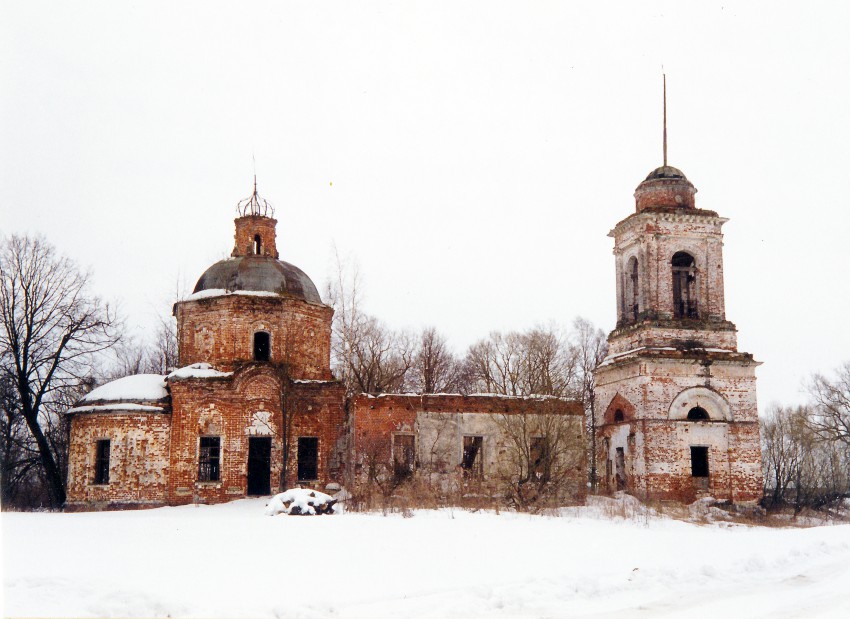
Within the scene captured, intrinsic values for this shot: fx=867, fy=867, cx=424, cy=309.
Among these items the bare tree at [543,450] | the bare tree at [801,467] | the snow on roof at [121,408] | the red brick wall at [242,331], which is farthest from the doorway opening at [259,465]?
the bare tree at [801,467]

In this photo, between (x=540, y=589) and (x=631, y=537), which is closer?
(x=540, y=589)

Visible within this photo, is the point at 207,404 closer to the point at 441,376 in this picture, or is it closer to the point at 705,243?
the point at 705,243

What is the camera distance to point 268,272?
1104 inches

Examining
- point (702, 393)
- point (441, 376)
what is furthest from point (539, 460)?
point (441, 376)

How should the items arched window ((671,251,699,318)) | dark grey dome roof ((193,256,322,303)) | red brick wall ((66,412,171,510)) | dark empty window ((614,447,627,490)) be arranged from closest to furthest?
red brick wall ((66,412,171,510)), dark empty window ((614,447,627,490)), arched window ((671,251,699,318)), dark grey dome roof ((193,256,322,303))

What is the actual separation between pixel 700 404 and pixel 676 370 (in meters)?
1.22

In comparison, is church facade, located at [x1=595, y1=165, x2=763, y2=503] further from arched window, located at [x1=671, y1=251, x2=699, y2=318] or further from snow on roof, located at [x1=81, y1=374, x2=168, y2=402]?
snow on roof, located at [x1=81, y1=374, x2=168, y2=402]

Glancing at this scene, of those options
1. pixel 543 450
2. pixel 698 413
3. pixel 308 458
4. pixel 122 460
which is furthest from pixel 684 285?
pixel 122 460

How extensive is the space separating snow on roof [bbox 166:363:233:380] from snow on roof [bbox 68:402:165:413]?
1.04 metres

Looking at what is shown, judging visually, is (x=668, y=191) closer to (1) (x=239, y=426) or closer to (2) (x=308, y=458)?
(2) (x=308, y=458)

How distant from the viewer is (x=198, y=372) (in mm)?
25578

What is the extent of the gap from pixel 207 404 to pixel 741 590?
689 inches

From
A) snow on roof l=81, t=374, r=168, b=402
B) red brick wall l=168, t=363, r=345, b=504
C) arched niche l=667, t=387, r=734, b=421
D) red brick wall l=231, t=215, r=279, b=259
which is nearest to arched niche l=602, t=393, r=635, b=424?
arched niche l=667, t=387, r=734, b=421

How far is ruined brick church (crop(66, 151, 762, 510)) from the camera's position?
24.6 m
